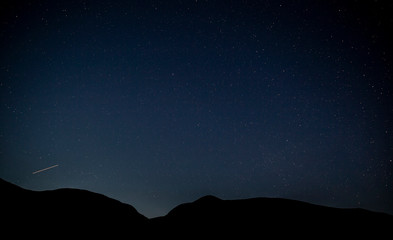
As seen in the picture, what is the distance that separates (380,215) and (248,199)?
1189 cm

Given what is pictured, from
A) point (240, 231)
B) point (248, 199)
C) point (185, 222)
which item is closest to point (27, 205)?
point (185, 222)

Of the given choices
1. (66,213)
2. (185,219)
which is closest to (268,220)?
(185,219)

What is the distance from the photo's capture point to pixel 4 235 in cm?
1344

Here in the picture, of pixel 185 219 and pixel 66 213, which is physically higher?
pixel 66 213

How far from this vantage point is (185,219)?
1920 centimetres

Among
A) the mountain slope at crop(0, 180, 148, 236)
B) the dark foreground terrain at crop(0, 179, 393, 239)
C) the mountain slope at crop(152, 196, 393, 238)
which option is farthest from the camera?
the mountain slope at crop(152, 196, 393, 238)

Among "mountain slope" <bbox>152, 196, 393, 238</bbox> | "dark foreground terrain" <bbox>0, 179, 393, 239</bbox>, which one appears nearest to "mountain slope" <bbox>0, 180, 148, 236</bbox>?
"dark foreground terrain" <bbox>0, 179, 393, 239</bbox>

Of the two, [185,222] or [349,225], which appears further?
[185,222]

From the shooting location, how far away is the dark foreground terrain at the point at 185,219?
15891 millimetres

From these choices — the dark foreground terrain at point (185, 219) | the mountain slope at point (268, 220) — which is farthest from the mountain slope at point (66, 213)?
the mountain slope at point (268, 220)

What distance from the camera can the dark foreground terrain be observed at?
15891 mm

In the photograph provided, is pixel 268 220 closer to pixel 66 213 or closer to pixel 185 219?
pixel 185 219

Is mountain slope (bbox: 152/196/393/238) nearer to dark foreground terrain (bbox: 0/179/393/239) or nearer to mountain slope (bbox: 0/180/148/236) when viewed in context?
dark foreground terrain (bbox: 0/179/393/239)

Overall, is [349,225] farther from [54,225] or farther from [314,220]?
[54,225]
